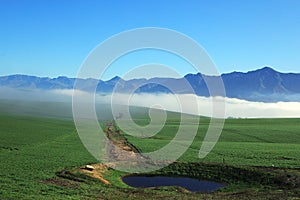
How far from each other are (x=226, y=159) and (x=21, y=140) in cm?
3637

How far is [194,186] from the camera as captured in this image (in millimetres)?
36844

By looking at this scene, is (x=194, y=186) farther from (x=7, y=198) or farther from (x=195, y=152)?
(x=7, y=198)

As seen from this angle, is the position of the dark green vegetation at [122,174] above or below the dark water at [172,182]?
above

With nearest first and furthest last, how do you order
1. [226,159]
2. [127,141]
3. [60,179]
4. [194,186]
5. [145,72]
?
[145,72] → [60,179] → [194,186] → [226,159] → [127,141]

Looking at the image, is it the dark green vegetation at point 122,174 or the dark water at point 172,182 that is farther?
the dark water at point 172,182

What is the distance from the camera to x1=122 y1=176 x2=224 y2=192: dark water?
118 feet

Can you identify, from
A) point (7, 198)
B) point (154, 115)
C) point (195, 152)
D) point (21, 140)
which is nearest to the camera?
point (7, 198)

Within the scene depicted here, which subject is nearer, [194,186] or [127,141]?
[194,186]

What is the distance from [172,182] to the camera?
38.3 meters

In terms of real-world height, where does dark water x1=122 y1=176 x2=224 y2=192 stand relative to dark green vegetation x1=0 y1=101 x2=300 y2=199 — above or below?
below

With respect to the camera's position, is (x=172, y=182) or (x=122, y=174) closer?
(x=172, y=182)

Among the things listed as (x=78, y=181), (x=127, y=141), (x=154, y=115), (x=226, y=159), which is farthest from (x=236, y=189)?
(x=154, y=115)

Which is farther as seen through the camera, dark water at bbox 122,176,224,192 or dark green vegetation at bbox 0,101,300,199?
dark water at bbox 122,176,224,192

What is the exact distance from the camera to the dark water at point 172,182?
3603 cm
